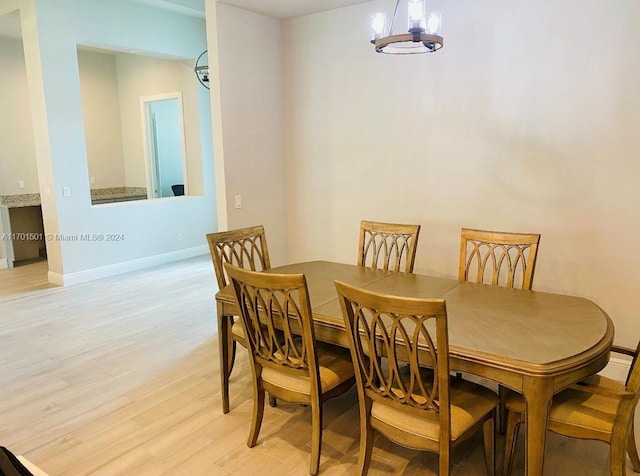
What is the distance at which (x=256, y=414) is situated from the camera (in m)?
2.51

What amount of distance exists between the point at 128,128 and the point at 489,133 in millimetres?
6596

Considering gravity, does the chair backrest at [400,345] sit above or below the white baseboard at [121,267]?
above

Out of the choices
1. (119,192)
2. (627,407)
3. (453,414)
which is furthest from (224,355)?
(119,192)

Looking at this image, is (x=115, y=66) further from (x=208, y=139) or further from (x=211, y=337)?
(x=211, y=337)

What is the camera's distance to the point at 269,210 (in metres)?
4.54

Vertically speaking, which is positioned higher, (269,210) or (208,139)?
(208,139)

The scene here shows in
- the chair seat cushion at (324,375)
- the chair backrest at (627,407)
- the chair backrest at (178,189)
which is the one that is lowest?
the chair seat cushion at (324,375)

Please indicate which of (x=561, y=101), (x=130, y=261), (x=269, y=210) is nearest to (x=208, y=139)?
(x=130, y=261)

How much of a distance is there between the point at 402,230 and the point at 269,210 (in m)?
1.70

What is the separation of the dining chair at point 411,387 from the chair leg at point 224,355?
1.00 metres

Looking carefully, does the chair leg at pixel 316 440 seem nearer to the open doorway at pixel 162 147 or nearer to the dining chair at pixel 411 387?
the dining chair at pixel 411 387

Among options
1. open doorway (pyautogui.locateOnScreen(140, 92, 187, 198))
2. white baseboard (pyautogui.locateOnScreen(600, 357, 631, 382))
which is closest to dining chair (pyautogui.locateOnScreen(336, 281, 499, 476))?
white baseboard (pyautogui.locateOnScreen(600, 357, 631, 382))

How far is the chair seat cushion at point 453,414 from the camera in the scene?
1.91 m

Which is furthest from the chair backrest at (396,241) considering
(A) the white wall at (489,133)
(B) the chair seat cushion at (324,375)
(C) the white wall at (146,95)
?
(C) the white wall at (146,95)
